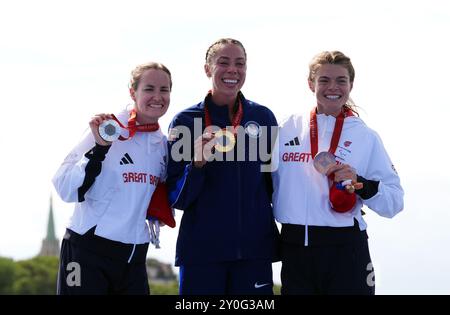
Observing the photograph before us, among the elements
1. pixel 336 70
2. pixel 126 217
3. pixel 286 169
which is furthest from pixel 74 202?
pixel 336 70

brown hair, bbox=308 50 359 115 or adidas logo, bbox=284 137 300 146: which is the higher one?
brown hair, bbox=308 50 359 115

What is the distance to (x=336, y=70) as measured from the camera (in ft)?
25.4

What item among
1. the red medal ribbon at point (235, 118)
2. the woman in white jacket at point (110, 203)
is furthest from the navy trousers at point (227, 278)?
the red medal ribbon at point (235, 118)

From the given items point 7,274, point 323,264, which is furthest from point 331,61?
point 7,274

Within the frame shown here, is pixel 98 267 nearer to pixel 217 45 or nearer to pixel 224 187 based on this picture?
pixel 224 187

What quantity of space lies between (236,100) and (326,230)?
151cm

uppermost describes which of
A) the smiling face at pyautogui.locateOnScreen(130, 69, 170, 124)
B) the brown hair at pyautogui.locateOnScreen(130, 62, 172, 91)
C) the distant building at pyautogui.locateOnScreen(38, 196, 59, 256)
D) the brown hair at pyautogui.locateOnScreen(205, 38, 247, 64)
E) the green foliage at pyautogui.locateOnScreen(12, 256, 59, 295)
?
the brown hair at pyautogui.locateOnScreen(205, 38, 247, 64)

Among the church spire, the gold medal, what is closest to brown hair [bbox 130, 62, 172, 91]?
the gold medal

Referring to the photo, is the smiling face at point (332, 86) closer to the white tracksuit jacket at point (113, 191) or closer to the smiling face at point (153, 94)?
the smiling face at point (153, 94)

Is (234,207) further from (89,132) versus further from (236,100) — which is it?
(89,132)

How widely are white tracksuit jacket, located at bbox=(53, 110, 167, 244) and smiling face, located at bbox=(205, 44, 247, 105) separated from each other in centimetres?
100

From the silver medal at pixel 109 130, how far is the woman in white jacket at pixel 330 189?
1563 mm

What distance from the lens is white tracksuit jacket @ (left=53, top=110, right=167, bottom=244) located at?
7.48 m

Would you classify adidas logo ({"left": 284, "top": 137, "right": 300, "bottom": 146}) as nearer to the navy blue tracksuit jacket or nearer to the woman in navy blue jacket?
the woman in navy blue jacket
